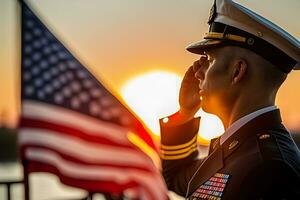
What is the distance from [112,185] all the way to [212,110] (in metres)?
1.18

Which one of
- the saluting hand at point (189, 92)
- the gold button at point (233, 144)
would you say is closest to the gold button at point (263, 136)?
the gold button at point (233, 144)

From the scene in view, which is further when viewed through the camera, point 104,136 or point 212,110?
point 104,136

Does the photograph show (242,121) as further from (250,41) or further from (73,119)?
(73,119)

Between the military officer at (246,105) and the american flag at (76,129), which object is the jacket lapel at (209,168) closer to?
the military officer at (246,105)

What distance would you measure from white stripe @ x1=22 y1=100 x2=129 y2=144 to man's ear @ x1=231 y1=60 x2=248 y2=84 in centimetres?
129

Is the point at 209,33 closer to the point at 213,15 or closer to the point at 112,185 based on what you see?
the point at 213,15

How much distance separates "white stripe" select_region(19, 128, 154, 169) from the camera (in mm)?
3047

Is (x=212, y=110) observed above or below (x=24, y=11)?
below

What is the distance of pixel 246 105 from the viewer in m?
2.01

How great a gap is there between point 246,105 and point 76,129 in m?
1.32

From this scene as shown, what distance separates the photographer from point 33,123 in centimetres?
305

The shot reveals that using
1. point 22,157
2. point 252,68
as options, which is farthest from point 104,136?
point 252,68

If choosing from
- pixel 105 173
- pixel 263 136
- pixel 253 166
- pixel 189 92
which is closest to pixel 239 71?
pixel 263 136

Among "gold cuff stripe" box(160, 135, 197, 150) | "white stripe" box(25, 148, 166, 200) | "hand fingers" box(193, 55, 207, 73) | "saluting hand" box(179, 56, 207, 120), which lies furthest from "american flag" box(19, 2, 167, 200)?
"hand fingers" box(193, 55, 207, 73)
